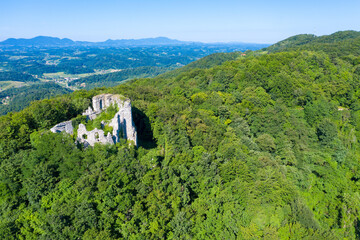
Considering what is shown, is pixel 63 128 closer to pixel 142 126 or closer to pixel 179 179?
pixel 142 126

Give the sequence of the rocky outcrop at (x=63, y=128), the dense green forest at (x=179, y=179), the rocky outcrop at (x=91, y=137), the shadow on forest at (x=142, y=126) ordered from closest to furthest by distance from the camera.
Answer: the dense green forest at (x=179, y=179) < the rocky outcrop at (x=63, y=128) < the rocky outcrop at (x=91, y=137) < the shadow on forest at (x=142, y=126)

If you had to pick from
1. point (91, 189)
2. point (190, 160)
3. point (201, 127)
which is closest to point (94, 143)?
point (91, 189)

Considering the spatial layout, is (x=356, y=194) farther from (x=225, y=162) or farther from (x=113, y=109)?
(x=113, y=109)

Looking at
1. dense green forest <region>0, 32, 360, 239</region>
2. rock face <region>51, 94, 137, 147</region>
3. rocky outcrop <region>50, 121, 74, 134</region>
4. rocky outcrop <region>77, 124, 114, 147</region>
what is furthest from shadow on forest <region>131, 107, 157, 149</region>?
rocky outcrop <region>50, 121, 74, 134</region>

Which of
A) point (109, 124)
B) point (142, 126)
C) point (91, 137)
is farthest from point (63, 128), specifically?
point (142, 126)

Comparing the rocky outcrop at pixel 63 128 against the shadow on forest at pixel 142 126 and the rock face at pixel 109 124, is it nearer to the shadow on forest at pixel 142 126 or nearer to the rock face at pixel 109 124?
the rock face at pixel 109 124

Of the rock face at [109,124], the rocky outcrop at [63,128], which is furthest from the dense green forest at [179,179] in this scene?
the rock face at [109,124]
